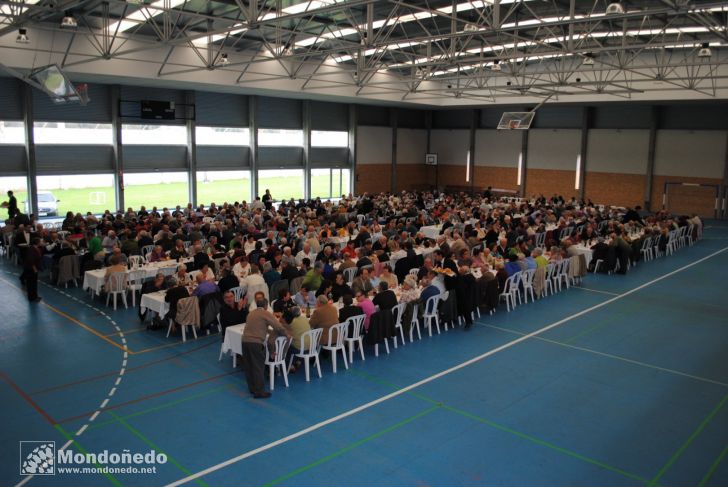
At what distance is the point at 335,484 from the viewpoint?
21.7ft

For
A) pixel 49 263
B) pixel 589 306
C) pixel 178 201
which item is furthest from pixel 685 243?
pixel 178 201

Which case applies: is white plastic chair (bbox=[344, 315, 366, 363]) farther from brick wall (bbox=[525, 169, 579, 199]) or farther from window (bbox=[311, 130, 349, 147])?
brick wall (bbox=[525, 169, 579, 199])

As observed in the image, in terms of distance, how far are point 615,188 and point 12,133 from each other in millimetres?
29980

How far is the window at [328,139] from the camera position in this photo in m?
33.2

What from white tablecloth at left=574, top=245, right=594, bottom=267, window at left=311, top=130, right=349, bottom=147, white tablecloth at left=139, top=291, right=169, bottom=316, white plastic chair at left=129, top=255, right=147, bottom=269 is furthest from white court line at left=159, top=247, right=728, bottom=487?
window at left=311, top=130, right=349, bottom=147

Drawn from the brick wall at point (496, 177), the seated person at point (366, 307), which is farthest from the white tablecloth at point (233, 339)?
the brick wall at point (496, 177)

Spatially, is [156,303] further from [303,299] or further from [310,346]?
[310,346]

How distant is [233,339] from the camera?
9.68 m

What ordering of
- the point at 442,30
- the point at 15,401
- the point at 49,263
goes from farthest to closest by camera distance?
the point at 442,30, the point at 49,263, the point at 15,401

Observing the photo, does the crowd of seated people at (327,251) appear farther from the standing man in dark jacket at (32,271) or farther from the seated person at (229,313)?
the standing man in dark jacket at (32,271)

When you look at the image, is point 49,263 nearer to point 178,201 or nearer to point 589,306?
point 589,306

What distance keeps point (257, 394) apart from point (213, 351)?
230 cm

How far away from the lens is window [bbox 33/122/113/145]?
23.0m

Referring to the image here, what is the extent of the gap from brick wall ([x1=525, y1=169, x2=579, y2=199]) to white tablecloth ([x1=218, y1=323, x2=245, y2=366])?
28859 mm
